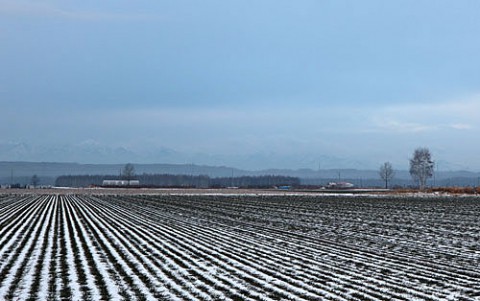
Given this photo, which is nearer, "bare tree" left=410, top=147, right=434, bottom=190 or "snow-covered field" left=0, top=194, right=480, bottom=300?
"snow-covered field" left=0, top=194, right=480, bottom=300

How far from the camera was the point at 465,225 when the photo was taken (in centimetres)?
3481

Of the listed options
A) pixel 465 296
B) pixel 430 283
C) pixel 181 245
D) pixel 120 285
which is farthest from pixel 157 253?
pixel 465 296

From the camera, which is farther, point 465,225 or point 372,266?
point 465,225

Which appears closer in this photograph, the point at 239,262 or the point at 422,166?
the point at 239,262

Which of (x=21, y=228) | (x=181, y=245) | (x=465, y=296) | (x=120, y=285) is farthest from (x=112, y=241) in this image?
(x=465, y=296)

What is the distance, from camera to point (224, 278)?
635 inches

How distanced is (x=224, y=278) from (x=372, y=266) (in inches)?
200

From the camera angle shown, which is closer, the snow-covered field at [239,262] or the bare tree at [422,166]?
the snow-covered field at [239,262]

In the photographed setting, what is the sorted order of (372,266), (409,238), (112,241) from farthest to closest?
(409,238) → (112,241) → (372,266)

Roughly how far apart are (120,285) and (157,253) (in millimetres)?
6634

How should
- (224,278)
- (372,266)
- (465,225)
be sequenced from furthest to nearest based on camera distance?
(465,225)
(372,266)
(224,278)

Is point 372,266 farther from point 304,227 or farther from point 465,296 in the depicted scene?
point 304,227

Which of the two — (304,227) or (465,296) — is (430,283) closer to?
(465,296)

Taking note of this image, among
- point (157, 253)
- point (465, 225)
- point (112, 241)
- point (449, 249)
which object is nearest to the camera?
point (157, 253)
